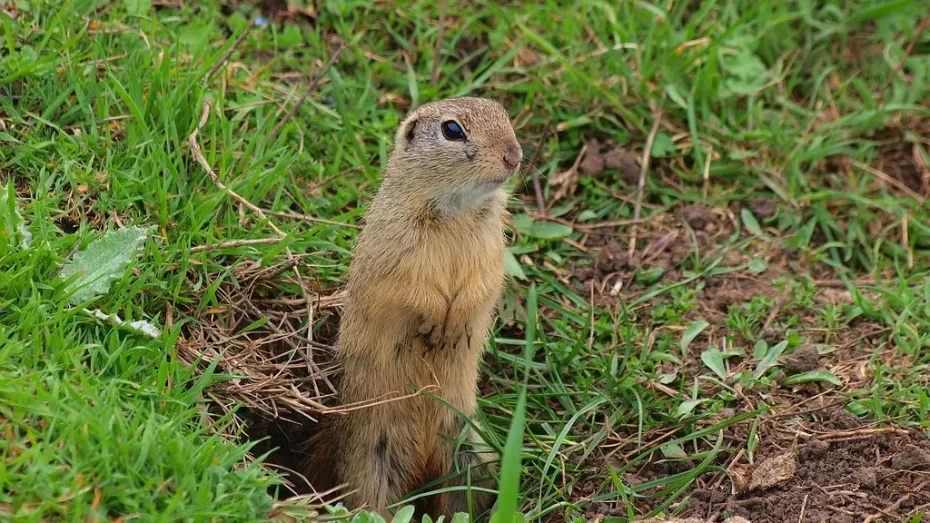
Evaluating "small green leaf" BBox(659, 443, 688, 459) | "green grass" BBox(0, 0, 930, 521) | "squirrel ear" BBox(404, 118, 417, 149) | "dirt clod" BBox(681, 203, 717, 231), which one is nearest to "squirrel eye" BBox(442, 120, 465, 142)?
"squirrel ear" BBox(404, 118, 417, 149)

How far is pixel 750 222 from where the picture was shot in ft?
19.4

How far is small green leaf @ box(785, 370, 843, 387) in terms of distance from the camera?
4.64 metres

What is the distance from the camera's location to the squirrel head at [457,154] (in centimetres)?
416

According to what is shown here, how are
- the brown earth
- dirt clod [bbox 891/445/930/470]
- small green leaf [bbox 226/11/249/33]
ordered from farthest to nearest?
small green leaf [bbox 226/11/249/33] → dirt clod [bbox 891/445/930/470] → the brown earth

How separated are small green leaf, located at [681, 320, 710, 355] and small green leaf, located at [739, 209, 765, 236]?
97 centimetres

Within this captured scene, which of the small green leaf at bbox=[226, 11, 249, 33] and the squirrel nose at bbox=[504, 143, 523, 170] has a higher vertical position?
the small green leaf at bbox=[226, 11, 249, 33]

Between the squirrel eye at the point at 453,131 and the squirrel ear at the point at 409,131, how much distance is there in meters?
0.21

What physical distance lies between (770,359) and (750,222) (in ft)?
4.21

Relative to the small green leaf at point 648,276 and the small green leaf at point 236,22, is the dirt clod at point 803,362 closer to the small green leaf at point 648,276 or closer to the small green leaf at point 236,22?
the small green leaf at point 648,276

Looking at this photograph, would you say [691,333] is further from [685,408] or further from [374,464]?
[374,464]

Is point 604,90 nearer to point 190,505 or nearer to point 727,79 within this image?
point 727,79

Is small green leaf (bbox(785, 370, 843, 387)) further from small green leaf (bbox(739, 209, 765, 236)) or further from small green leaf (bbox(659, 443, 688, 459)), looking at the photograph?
small green leaf (bbox(739, 209, 765, 236))

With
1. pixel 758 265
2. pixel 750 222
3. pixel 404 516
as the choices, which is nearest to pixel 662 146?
pixel 750 222

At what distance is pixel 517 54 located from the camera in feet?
20.9
